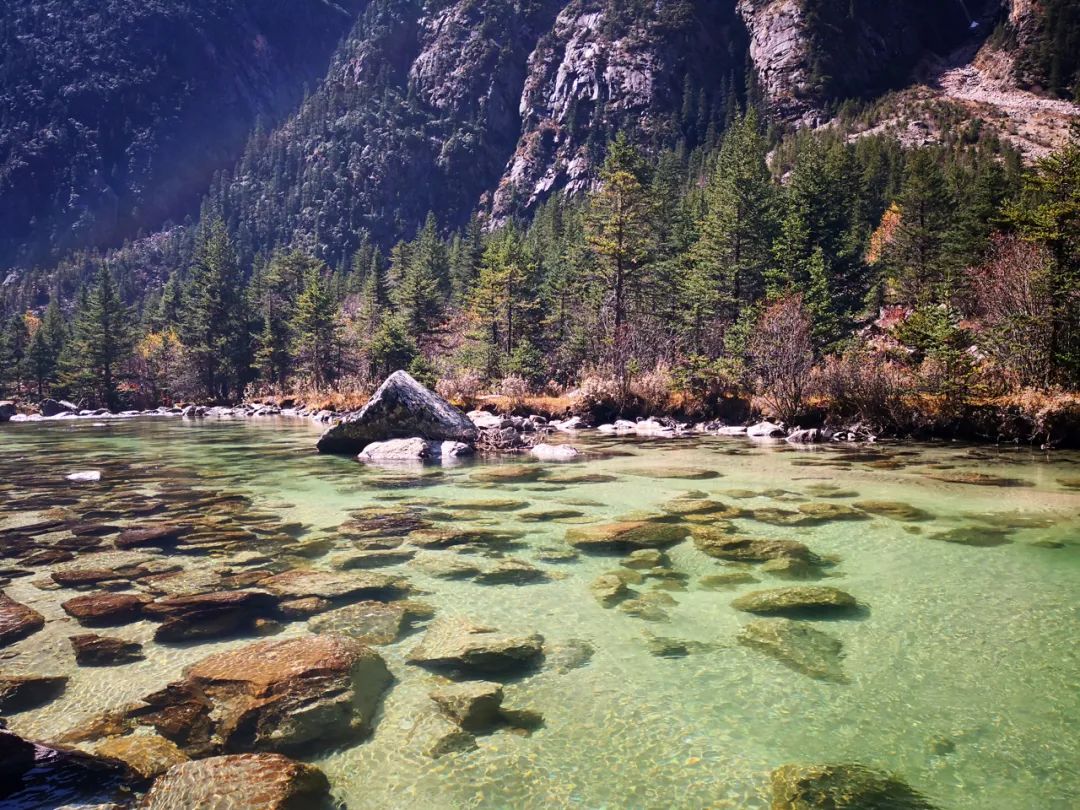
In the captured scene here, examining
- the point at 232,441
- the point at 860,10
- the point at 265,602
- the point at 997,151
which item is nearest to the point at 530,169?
the point at 860,10

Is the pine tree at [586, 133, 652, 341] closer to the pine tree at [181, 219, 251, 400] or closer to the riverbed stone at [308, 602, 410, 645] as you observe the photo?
the riverbed stone at [308, 602, 410, 645]

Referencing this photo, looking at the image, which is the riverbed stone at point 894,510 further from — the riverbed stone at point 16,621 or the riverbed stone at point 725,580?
the riverbed stone at point 16,621

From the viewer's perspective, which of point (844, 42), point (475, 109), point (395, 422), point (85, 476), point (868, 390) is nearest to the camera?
point (85, 476)

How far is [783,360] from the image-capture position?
2397cm

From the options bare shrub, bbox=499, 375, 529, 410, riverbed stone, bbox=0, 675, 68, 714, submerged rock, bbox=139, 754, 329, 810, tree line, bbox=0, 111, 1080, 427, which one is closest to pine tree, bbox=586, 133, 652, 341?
tree line, bbox=0, 111, 1080, 427

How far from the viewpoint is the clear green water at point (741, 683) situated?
11.0 ft

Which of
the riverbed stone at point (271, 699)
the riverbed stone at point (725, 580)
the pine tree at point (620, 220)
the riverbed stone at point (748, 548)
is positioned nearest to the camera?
the riverbed stone at point (271, 699)

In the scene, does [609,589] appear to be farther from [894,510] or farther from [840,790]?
[894,510]

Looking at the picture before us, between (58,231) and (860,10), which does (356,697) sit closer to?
(860,10)

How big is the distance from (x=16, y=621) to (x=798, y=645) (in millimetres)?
6752

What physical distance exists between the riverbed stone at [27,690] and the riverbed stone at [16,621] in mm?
820

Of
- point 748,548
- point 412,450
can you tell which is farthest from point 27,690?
point 412,450

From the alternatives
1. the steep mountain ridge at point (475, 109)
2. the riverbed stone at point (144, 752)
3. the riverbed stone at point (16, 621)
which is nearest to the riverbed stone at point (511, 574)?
the riverbed stone at point (144, 752)

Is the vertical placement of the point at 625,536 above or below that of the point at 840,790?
above
